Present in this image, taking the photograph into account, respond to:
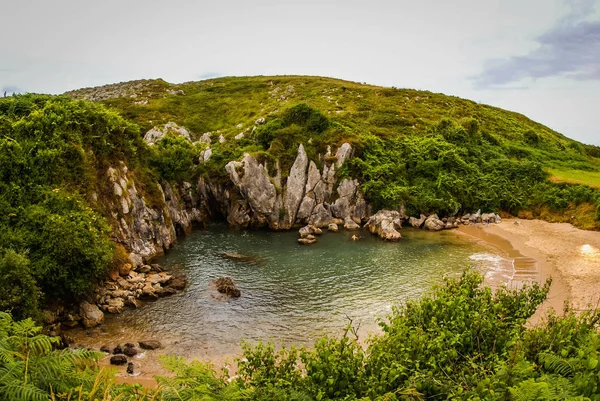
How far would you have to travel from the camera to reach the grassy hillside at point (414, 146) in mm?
69125

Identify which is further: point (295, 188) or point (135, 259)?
point (295, 188)

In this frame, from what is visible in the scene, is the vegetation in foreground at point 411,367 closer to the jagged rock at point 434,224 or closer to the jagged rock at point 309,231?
the jagged rock at point 309,231

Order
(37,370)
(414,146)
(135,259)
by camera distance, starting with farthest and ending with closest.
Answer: (414,146)
(135,259)
(37,370)

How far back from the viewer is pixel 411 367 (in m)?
13.5

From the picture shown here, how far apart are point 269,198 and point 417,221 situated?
25056 mm

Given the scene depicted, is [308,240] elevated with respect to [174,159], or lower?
lower

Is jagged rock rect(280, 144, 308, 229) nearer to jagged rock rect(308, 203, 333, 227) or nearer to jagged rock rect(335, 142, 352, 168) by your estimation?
jagged rock rect(308, 203, 333, 227)

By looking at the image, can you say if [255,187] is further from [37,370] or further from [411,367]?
[37,370]

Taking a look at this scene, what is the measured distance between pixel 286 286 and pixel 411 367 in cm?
2786

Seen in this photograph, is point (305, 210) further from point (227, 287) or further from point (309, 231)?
point (227, 287)

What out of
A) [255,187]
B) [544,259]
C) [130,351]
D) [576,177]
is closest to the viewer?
[130,351]

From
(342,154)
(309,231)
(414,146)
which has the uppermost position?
(414,146)

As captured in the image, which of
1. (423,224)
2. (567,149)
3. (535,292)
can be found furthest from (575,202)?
(535,292)

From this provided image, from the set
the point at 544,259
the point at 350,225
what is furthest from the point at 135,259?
the point at 544,259
